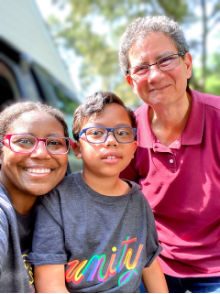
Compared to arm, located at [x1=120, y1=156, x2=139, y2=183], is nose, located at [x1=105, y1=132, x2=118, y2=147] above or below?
above

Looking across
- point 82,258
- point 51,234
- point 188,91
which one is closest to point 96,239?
point 82,258

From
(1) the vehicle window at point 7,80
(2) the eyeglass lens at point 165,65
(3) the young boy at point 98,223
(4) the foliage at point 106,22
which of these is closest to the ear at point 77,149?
(3) the young boy at point 98,223

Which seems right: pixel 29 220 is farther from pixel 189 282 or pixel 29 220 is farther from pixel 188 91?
pixel 188 91

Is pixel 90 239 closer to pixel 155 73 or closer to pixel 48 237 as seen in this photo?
pixel 48 237

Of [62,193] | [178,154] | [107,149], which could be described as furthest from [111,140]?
[178,154]

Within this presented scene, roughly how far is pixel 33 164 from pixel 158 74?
31.1 inches

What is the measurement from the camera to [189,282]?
1.97m

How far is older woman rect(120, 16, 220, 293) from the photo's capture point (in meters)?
1.82

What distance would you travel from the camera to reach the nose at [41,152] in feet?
4.95

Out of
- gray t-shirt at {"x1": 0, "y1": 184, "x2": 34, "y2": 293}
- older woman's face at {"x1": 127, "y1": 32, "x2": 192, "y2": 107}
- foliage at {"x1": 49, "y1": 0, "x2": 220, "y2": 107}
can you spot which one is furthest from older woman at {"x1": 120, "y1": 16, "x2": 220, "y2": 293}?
foliage at {"x1": 49, "y1": 0, "x2": 220, "y2": 107}

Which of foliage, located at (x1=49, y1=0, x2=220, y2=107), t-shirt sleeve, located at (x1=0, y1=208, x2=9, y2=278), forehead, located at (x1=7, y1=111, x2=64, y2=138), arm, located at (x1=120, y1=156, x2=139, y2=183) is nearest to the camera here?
t-shirt sleeve, located at (x1=0, y1=208, x2=9, y2=278)

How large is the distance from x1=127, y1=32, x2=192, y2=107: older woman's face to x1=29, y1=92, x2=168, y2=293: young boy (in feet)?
0.57

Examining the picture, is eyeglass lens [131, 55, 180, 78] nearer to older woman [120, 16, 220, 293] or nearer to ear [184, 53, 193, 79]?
older woman [120, 16, 220, 293]

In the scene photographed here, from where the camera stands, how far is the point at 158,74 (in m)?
1.81
